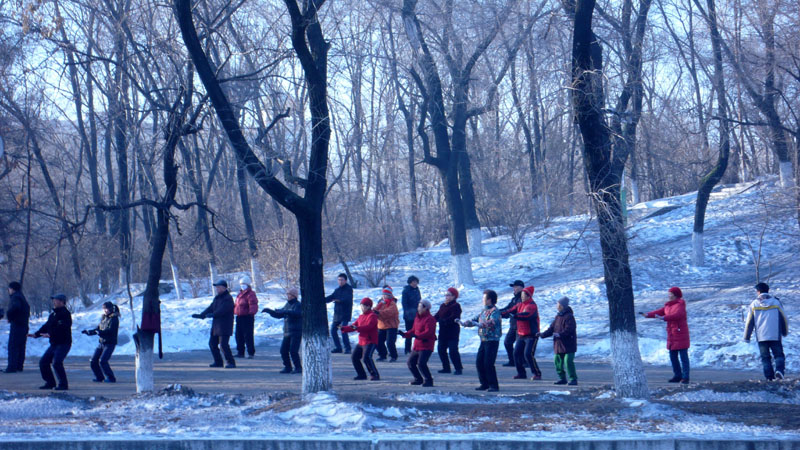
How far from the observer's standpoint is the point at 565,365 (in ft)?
37.7

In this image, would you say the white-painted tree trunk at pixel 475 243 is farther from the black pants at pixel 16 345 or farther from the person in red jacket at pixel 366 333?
the black pants at pixel 16 345

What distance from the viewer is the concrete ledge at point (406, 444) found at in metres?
6.79

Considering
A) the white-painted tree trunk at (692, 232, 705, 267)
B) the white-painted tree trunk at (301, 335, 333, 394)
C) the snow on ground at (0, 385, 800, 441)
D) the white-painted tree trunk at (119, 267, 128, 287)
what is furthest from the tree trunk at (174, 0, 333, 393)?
the white-painted tree trunk at (119, 267, 128, 287)

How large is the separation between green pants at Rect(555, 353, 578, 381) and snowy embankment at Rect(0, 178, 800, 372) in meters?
1.99

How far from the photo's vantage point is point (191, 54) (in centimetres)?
971

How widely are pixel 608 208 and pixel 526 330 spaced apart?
3442 millimetres

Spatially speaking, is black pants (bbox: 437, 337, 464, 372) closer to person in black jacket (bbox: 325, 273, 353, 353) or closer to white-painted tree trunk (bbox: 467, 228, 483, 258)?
person in black jacket (bbox: 325, 273, 353, 353)

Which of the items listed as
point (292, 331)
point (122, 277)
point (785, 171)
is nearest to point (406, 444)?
point (292, 331)

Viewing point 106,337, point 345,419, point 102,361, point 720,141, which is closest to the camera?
point 345,419

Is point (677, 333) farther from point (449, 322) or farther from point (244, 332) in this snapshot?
point (244, 332)

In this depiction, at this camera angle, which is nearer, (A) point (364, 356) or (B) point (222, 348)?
(A) point (364, 356)

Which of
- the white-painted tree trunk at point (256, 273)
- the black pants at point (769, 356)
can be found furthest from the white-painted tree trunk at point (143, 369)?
the white-painted tree trunk at point (256, 273)

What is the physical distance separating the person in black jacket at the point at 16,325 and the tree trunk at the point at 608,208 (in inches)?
419

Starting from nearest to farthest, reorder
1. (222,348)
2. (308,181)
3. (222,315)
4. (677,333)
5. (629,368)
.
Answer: (629,368) → (308,181) → (677,333) → (222,315) → (222,348)
